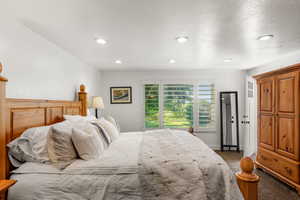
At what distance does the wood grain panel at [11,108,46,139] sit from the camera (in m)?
1.62

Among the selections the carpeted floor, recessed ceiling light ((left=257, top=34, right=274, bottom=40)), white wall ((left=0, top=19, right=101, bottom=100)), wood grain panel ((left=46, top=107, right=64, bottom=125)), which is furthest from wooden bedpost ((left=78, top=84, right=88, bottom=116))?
the carpeted floor

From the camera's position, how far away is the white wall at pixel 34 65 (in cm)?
169

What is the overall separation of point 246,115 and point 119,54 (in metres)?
3.85

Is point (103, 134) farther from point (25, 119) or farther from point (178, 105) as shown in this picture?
point (178, 105)

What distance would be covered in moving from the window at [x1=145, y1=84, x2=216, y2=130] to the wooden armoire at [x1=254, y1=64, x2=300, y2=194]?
1530mm

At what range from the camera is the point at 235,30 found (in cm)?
200

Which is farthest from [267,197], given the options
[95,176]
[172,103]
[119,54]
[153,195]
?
[119,54]

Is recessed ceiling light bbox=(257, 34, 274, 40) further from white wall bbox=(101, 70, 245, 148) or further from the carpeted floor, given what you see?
white wall bbox=(101, 70, 245, 148)

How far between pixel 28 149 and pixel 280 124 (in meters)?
3.62

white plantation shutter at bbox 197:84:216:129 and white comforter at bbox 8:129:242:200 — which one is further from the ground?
white plantation shutter at bbox 197:84:216:129

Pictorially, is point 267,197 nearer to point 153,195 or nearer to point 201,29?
point 153,195

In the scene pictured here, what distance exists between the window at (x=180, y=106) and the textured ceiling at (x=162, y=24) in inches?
75.4

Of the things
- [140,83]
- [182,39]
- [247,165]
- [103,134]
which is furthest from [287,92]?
[140,83]

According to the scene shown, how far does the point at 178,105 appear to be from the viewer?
4.72 m
